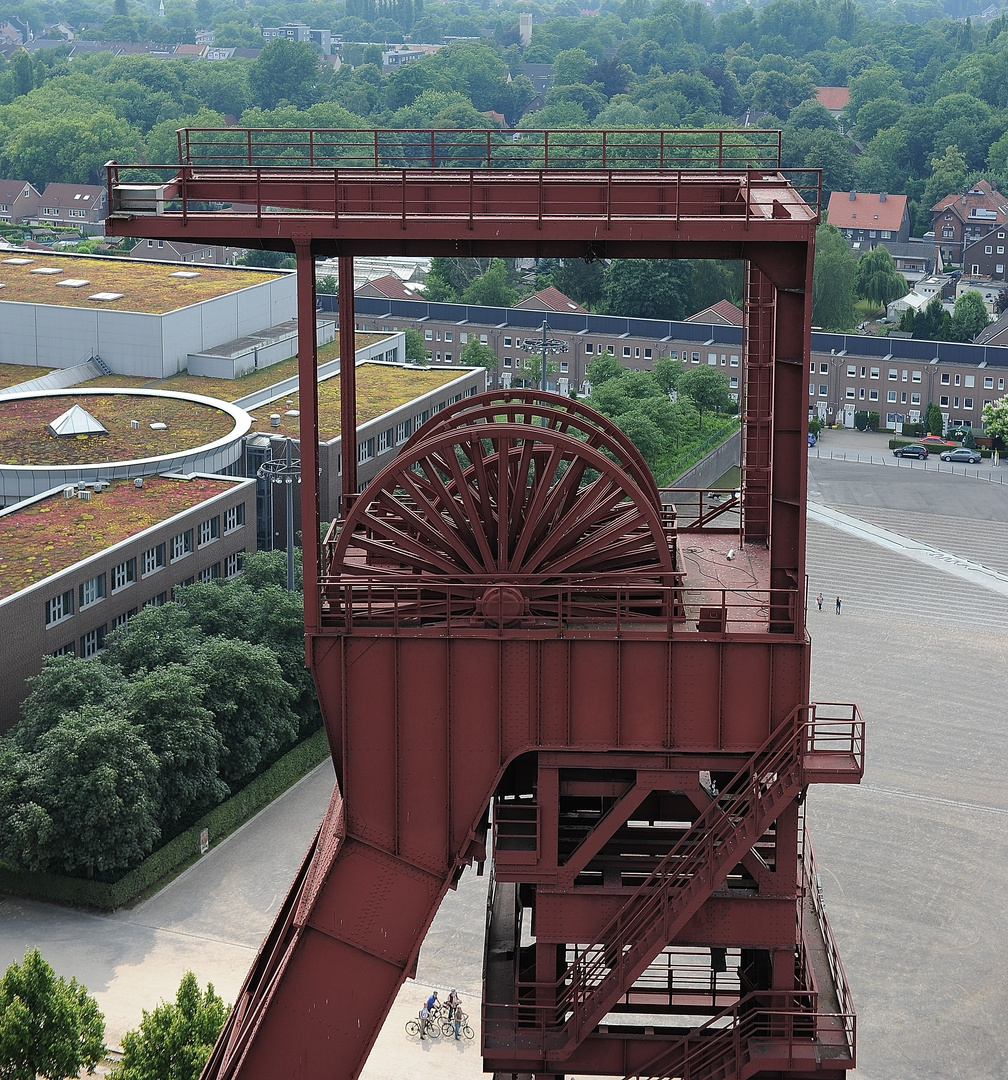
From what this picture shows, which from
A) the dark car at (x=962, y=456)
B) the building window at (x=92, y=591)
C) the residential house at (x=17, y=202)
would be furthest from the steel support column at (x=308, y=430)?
the residential house at (x=17, y=202)

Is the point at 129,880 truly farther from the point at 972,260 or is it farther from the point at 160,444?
the point at 972,260

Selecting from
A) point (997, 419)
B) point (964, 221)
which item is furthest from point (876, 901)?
point (964, 221)

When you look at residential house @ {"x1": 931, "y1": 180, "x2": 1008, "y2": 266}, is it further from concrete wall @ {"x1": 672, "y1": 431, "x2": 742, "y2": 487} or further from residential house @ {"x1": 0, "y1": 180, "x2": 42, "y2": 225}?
residential house @ {"x1": 0, "y1": 180, "x2": 42, "y2": 225}

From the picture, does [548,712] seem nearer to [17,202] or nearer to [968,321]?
[968,321]

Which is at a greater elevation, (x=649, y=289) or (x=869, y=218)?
(x=869, y=218)

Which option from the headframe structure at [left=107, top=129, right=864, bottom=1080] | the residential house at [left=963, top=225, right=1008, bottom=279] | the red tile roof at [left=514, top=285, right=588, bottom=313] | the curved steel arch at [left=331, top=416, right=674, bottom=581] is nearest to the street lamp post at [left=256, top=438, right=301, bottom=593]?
the curved steel arch at [left=331, top=416, right=674, bottom=581]
